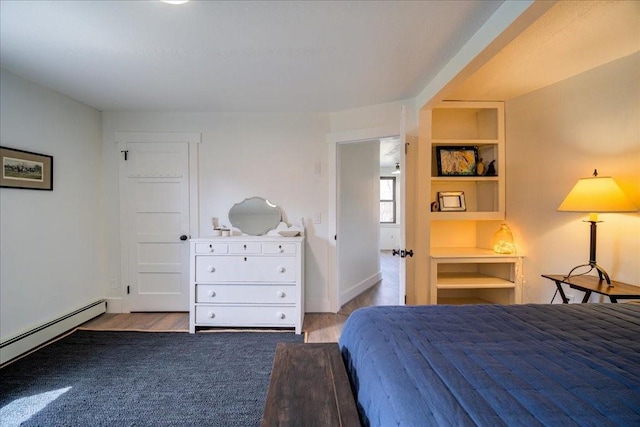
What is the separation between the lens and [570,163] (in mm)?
2328

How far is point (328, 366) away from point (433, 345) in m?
0.50

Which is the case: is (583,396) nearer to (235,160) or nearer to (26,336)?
(235,160)

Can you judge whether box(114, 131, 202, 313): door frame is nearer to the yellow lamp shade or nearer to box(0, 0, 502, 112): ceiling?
box(0, 0, 502, 112): ceiling

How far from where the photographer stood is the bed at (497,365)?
73cm

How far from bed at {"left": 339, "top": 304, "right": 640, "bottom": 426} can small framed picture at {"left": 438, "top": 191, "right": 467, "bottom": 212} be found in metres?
1.59

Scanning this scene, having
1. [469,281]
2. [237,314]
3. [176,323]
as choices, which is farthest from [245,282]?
[469,281]

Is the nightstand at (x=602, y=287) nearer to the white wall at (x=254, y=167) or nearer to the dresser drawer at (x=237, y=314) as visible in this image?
the white wall at (x=254, y=167)

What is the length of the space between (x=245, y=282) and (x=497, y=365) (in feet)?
7.67

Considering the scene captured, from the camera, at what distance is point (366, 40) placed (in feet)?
5.95

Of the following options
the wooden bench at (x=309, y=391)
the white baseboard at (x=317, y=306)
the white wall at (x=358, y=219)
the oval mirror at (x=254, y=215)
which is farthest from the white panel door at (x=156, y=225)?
the wooden bench at (x=309, y=391)

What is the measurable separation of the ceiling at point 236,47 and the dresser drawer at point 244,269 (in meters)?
1.64

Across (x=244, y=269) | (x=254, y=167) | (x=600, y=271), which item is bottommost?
(x=244, y=269)

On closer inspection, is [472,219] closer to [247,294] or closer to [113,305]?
[247,294]

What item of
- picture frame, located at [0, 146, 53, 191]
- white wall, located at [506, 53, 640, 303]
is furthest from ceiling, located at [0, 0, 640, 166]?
picture frame, located at [0, 146, 53, 191]
